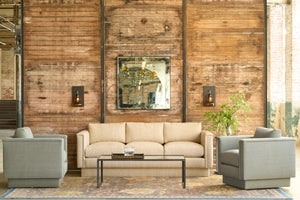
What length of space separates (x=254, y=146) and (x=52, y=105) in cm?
379

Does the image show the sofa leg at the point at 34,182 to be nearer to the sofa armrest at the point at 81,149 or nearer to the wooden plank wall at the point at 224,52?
the sofa armrest at the point at 81,149

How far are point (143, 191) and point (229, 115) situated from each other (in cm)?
229

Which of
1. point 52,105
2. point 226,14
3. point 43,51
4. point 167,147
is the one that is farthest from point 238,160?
point 43,51

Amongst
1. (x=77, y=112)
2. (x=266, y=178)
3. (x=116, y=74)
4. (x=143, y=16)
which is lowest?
(x=266, y=178)

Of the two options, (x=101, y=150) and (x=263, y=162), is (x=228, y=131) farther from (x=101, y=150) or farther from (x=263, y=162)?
(x=101, y=150)

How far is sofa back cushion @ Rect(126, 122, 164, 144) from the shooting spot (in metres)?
6.34

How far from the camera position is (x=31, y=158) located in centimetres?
507

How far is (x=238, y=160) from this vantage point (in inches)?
194

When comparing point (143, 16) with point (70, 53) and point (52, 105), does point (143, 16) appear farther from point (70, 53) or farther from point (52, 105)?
point (52, 105)

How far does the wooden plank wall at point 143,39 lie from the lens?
668 cm

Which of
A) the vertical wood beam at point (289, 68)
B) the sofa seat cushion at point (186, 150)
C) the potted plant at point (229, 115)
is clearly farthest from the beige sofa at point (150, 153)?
the vertical wood beam at point (289, 68)

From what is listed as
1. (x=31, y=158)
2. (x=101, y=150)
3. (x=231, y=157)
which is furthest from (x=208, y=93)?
(x=31, y=158)

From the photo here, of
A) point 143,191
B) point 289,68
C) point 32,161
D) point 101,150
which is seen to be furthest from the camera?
point 289,68

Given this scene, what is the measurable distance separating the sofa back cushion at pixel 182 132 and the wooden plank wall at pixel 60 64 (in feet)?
4.53
